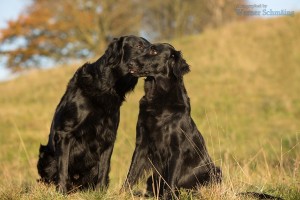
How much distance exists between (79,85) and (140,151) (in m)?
0.95

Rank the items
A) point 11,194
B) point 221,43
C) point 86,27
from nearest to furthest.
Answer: point 11,194
point 221,43
point 86,27

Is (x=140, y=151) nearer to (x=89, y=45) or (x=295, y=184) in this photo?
(x=295, y=184)

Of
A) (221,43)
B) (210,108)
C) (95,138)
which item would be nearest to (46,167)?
(95,138)

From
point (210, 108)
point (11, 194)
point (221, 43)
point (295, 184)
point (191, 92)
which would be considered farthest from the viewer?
point (221, 43)

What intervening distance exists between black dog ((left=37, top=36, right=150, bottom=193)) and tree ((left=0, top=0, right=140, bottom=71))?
24.1 metres

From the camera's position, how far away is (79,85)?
4766 mm

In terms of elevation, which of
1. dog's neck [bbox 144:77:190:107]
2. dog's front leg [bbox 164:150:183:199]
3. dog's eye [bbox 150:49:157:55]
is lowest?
dog's front leg [bbox 164:150:183:199]

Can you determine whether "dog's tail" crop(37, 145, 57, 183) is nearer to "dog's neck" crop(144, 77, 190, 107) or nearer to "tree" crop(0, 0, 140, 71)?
"dog's neck" crop(144, 77, 190, 107)

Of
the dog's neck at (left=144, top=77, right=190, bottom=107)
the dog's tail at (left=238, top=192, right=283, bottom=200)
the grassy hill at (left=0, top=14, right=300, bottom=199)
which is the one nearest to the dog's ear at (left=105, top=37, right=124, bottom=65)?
the dog's neck at (left=144, top=77, right=190, bottom=107)

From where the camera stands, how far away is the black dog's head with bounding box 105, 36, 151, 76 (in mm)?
4781

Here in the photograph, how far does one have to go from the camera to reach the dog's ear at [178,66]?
15.6 feet

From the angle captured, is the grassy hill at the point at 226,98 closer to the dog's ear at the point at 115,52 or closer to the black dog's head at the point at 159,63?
the black dog's head at the point at 159,63

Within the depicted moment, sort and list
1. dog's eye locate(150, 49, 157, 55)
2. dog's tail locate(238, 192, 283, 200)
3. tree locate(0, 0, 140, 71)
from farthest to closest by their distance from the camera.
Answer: tree locate(0, 0, 140, 71) → dog's eye locate(150, 49, 157, 55) → dog's tail locate(238, 192, 283, 200)

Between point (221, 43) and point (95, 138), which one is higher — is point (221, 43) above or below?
above
